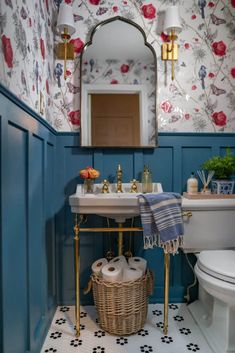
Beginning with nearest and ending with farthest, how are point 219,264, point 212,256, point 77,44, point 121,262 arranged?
point 219,264
point 212,256
point 121,262
point 77,44

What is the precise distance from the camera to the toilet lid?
1.35m

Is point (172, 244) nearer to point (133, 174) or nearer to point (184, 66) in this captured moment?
point (133, 174)

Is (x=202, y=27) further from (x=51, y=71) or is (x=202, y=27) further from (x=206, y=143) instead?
(x=51, y=71)

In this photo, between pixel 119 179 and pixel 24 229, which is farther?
pixel 119 179

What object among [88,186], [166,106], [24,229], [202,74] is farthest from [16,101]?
[202,74]

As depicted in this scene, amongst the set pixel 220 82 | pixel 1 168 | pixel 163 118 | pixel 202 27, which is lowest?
pixel 1 168

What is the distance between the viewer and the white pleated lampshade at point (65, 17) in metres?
1.84

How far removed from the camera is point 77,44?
1954mm

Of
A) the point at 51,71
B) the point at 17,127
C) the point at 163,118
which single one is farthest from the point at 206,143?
the point at 17,127

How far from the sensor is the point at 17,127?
1.10 metres

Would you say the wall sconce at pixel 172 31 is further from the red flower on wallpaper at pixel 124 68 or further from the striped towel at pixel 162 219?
the striped towel at pixel 162 219

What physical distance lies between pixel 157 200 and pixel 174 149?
0.64 m

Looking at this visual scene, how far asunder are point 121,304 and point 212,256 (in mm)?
600

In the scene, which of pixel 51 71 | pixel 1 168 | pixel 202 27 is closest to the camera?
pixel 1 168
